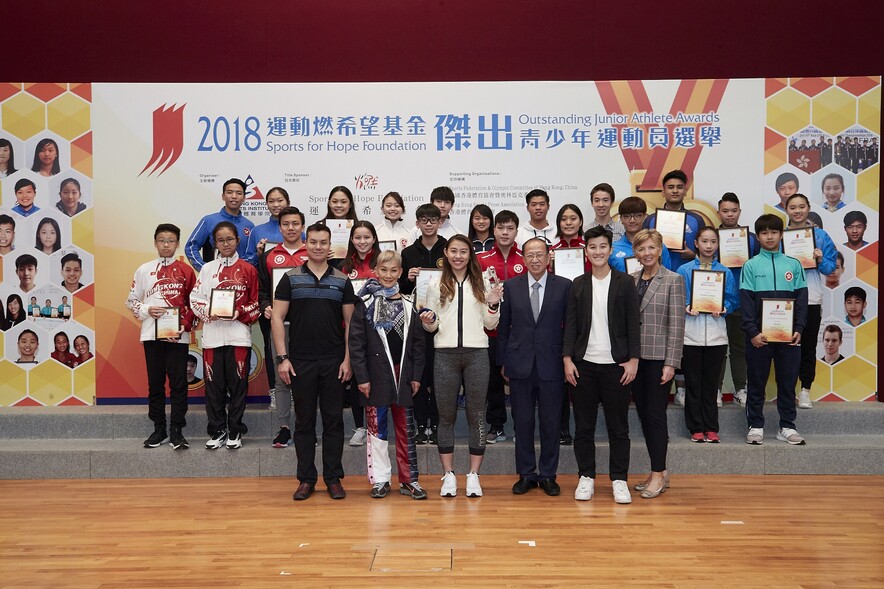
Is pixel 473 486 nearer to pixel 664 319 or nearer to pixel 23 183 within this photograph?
pixel 664 319

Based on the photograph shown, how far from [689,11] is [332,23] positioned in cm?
283

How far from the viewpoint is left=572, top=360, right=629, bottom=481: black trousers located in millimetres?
4285

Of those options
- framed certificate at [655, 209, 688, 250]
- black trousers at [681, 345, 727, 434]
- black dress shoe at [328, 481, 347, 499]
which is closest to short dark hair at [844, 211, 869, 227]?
framed certificate at [655, 209, 688, 250]

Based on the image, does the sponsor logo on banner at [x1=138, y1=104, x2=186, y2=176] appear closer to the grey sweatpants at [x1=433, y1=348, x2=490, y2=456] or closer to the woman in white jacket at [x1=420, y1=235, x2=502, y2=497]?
the woman in white jacket at [x1=420, y1=235, x2=502, y2=497]

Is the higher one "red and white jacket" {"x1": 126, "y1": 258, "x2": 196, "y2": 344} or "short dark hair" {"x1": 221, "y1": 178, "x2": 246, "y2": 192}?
"short dark hair" {"x1": 221, "y1": 178, "x2": 246, "y2": 192}

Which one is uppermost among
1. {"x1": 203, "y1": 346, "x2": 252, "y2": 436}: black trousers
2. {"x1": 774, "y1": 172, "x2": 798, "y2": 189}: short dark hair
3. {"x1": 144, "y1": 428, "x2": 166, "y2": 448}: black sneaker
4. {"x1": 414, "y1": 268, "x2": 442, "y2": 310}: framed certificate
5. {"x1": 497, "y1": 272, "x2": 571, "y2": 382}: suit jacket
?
{"x1": 774, "y1": 172, "x2": 798, "y2": 189}: short dark hair

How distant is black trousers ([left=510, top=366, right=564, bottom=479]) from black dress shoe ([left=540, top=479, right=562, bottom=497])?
0.03 m

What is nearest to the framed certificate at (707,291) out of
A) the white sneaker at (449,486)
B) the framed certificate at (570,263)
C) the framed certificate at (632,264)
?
the framed certificate at (632,264)

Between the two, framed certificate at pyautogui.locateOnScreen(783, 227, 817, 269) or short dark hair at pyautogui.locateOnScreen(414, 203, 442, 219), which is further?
framed certificate at pyautogui.locateOnScreen(783, 227, 817, 269)

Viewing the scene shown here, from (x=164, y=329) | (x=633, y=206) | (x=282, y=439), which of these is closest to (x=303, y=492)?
(x=282, y=439)

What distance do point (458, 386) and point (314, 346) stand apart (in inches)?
34.1

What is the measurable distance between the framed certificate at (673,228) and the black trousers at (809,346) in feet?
3.37

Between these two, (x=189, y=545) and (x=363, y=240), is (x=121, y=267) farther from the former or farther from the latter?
(x=189, y=545)

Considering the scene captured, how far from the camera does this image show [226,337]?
4926 millimetres
